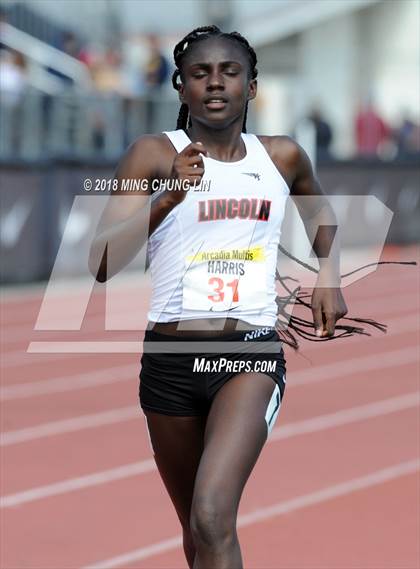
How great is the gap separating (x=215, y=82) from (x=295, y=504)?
290 centimetres

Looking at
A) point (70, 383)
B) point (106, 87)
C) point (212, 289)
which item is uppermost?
point (106, 87)

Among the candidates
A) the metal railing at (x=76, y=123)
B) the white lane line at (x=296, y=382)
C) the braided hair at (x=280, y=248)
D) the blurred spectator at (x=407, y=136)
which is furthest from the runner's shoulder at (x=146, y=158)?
the blurred spectator at (x=407, y=136)

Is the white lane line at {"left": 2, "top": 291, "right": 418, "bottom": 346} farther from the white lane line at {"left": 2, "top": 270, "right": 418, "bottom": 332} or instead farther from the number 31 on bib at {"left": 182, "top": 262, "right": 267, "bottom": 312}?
the number 31 on bib at {"left": 182, "top": 262, "right": 267, "bottom": 312}

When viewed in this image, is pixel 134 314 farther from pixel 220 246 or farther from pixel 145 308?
pixel 220 246

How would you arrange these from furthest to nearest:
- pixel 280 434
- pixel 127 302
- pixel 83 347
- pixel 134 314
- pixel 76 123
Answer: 1. pixel 76 123
2. pixel 127 302
3. pixel 134 314
4. pixel 83 347
5. pixel 280 434

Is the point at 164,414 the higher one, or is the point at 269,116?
the point at 269,116

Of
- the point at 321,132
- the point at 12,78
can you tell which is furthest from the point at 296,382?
the point at 321,132

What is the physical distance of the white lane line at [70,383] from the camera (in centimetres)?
906

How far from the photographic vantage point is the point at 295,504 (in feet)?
20.5

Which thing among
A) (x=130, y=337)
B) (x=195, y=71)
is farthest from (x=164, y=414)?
(x=130, y=337)

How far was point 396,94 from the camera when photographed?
29594 mm

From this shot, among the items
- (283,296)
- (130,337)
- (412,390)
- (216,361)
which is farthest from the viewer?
(130,337)

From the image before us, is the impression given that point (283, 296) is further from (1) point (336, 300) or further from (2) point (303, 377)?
(2) point (303, 377)

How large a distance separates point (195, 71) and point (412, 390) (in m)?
5.66
